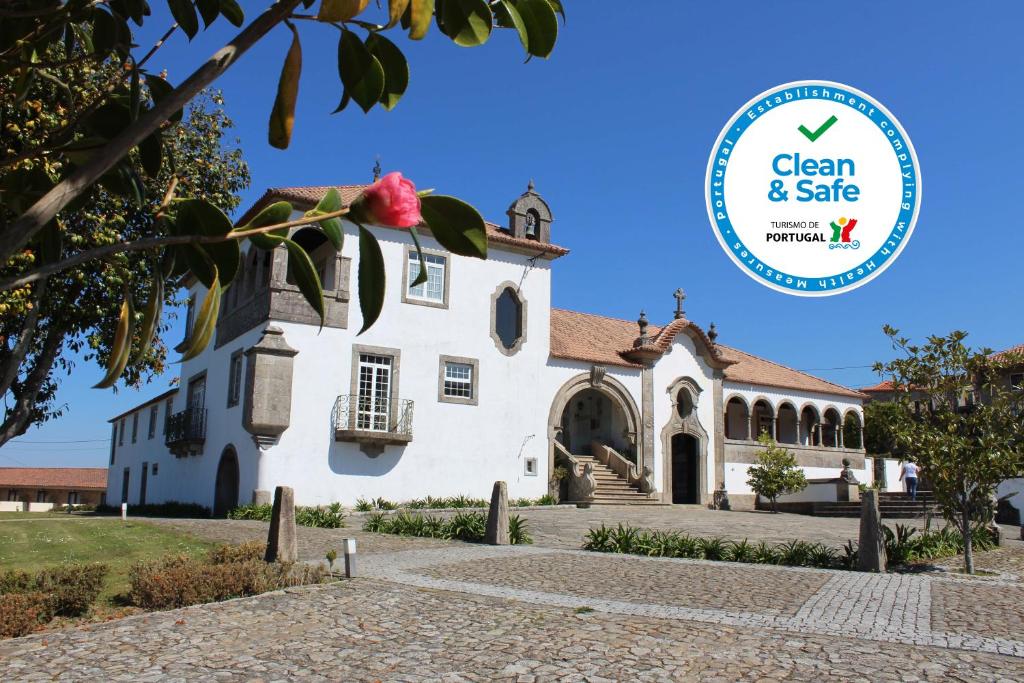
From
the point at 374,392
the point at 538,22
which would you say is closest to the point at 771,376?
the point at 374,392

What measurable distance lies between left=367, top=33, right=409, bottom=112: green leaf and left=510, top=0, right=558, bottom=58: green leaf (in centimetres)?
39

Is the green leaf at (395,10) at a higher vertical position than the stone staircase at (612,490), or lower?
higher

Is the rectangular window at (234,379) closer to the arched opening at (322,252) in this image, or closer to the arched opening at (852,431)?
the arched opening at (322,252)

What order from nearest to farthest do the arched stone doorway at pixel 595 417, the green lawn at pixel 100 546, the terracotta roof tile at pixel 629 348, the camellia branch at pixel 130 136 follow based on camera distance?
the camellia branch at pixel 130 136
the green lawn at pixel 100 546
the arched stone doorway at pixel 595 417
the terracotta roof tile at pixel 629 348

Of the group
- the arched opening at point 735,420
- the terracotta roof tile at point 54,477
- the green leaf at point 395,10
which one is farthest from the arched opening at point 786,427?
the terracotta roof tile at point 54,477

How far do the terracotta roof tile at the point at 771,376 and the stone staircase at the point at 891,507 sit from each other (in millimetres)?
6587

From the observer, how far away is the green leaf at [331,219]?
2.16 meters

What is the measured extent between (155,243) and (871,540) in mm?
13082

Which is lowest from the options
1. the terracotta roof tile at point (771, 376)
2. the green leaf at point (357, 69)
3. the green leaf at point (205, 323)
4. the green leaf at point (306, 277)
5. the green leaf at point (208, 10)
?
the green leaf at point (205, 323)

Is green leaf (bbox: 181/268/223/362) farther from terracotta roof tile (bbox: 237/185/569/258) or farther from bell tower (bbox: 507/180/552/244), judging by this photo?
bell tower (bbox: 507/180/552/244)

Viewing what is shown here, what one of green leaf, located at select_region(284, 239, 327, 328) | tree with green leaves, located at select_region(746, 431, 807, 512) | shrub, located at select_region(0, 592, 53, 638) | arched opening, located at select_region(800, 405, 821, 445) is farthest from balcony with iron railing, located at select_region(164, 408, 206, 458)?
green leaf, located at select_region(284, 239, 327, 328)

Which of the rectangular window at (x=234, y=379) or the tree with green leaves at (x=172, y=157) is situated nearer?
the tree with green leaves at (x=172, y=157)

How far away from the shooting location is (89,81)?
620 inches

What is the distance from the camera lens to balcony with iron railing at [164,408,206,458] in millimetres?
26016
